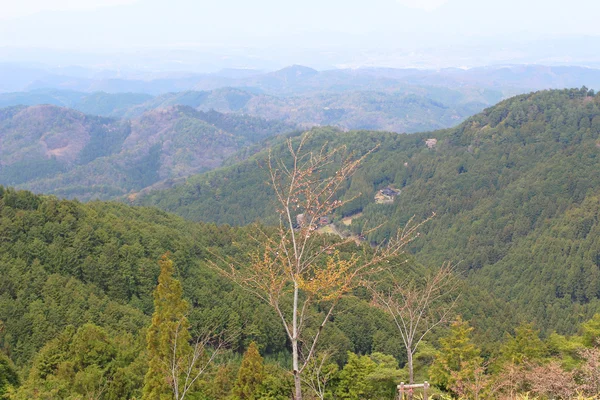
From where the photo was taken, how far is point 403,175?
14850 cm

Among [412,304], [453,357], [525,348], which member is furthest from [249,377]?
[525,348]

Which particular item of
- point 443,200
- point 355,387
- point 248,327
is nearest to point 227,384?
point 355,387

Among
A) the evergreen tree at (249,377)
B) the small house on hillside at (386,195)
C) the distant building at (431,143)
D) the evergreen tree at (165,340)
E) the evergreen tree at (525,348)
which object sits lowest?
the small house on hillside at (386,195)

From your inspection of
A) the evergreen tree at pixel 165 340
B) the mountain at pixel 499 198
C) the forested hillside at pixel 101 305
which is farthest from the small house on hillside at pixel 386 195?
the evergreen tree at pixel 165 340

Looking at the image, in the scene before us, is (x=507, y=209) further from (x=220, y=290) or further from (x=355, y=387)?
(x=355, y=387)

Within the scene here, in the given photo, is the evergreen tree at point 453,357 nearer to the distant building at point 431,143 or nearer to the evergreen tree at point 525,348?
the evergreen tree at point 525,348

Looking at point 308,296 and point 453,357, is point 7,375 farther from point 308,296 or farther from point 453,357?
point 453,357

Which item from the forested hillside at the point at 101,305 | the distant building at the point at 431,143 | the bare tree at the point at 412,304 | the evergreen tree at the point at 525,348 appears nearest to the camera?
the bare tree at the point at 412,304

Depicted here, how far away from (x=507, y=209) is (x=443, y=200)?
18.3 metres

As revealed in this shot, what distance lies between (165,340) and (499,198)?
111 m

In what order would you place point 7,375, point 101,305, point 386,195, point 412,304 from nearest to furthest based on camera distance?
point 412,304 < point 7,375 < point 101,305 < point 386,195

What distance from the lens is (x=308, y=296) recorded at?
12352mm

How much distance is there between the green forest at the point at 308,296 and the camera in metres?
14.1

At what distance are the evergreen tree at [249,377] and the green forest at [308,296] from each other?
0.07 meters
